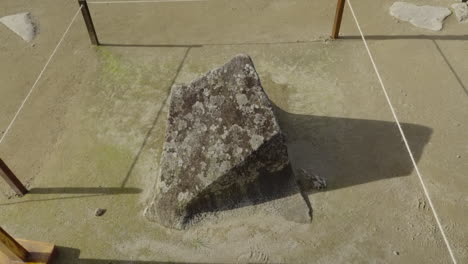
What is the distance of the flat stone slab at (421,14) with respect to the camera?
648cm

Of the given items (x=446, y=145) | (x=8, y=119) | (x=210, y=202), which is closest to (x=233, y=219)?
(x=210, y=202)

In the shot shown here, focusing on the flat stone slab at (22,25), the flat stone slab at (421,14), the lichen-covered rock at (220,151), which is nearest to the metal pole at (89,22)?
the flat stone slab at (22,25)

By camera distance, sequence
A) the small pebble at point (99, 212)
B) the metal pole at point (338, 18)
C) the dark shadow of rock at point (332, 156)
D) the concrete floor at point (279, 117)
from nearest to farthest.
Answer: the concrete floor at point (279, 117), the dark shadow of rock at point (332, 156), the small pebble at point (99, 212), the metal pole at point (338, 18)

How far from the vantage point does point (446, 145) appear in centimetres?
467

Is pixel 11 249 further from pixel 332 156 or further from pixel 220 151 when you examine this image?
pixel 332 156

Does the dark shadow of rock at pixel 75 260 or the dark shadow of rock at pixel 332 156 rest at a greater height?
the dark shadow of rock at pixel 332 156

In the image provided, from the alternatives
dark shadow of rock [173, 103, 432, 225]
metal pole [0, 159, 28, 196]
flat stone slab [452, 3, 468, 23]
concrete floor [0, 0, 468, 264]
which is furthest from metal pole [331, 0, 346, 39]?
metal pole [0, 159, 28, 196]

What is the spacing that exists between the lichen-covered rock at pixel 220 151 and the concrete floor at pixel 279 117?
0.76 feet

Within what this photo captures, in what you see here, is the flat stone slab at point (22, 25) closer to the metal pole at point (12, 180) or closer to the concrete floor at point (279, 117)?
the concrete floor at point (279, 117)

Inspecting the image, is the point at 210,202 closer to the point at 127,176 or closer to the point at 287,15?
the point at 127,176

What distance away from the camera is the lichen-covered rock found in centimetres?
382

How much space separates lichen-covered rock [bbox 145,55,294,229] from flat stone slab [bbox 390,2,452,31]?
162 inches

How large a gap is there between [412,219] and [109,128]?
4024mm

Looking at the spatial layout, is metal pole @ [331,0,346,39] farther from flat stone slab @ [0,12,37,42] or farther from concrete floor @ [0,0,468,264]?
flat stone slab @ [0,12,37,42]
